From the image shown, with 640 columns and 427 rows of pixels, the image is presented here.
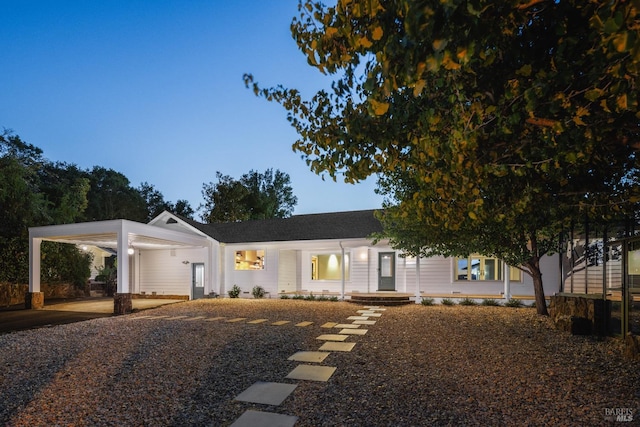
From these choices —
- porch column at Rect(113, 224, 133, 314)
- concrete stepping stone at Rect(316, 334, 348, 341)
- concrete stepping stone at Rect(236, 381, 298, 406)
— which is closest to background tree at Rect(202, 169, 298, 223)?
porch column at Rect(113, 224, 133, 314)

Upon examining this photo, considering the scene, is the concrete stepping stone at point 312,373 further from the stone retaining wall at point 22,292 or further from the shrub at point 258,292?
the stone retaining wall at point 22,292

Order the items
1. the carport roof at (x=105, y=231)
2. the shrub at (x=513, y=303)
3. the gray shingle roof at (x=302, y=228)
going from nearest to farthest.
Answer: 1. the carport roof at (x=105, y=231)
2. the shrub at (x=513, y=303)
3. the gray shingle roof at (x=302, y=228)

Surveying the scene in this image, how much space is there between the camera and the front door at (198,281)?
17859 mm

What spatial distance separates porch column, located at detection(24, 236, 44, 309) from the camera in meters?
13.6

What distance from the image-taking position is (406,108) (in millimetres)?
4277

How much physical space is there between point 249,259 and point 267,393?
47.9 feet

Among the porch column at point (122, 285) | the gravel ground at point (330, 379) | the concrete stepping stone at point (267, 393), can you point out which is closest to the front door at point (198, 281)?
the porch column at point (122, 285)

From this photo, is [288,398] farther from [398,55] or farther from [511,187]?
[511,187]

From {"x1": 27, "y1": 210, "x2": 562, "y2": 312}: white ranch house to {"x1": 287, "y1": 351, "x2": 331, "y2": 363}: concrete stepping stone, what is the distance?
915 centimetres

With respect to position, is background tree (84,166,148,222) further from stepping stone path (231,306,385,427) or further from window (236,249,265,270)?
stepping stone path (231,306,385,427)

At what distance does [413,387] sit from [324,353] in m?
2.07

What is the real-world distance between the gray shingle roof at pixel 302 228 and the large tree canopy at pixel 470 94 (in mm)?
10855

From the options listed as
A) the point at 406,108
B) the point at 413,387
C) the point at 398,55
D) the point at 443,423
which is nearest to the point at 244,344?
the point at 413,387

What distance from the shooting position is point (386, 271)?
16703mm
